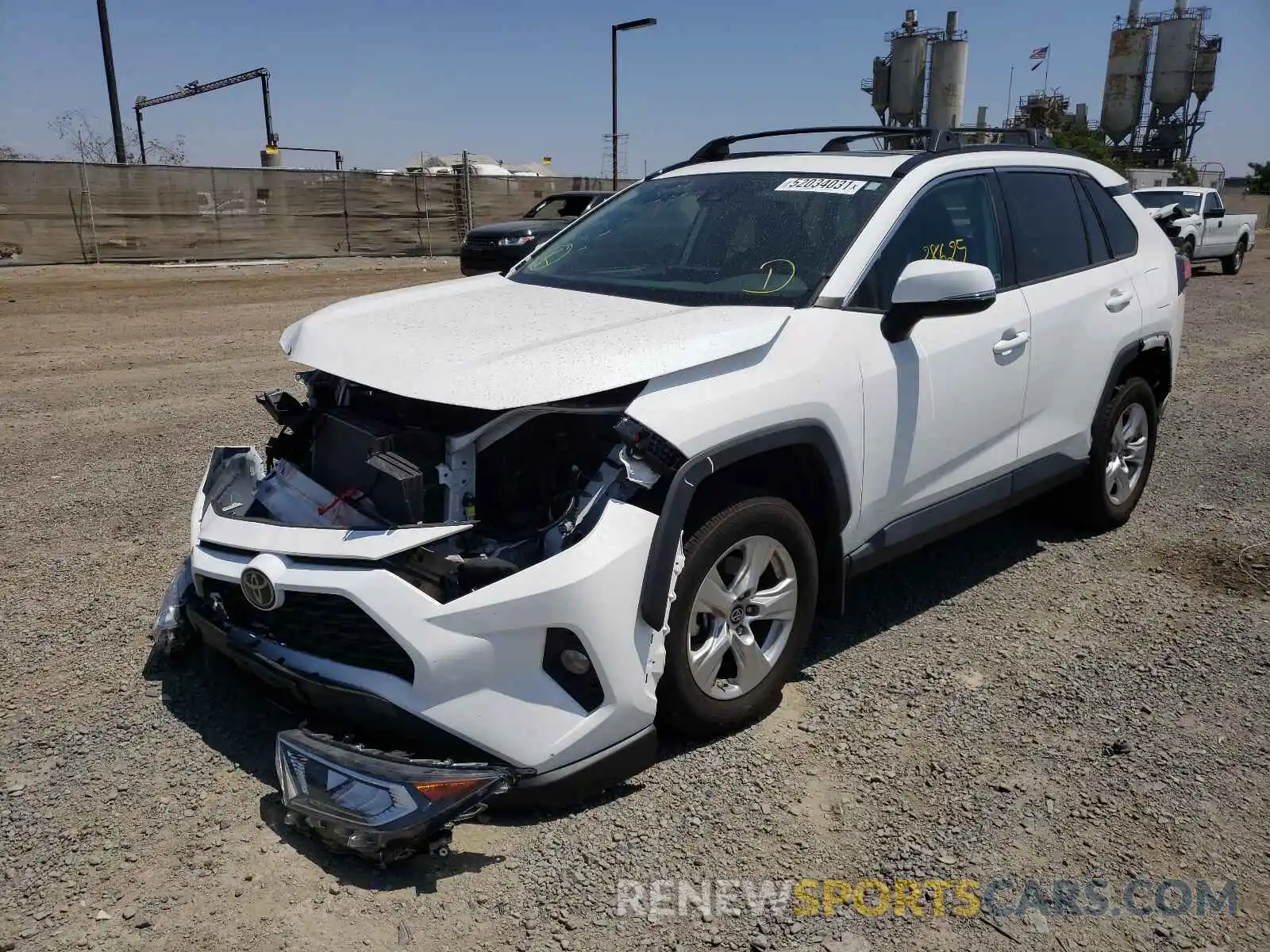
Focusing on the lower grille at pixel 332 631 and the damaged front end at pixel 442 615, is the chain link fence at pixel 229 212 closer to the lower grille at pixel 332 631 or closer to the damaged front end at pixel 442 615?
the damaged front end at pixel 442 615

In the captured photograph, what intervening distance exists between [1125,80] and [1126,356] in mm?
74404

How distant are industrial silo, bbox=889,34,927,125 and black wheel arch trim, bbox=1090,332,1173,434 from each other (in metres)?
65.3

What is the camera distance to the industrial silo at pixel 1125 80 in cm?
6700

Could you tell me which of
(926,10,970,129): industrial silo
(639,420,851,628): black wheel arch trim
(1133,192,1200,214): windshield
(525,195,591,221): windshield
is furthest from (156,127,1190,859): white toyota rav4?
(926,10,970,129): industrial silo

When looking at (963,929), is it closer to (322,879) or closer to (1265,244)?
(322,879)

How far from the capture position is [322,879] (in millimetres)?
2709

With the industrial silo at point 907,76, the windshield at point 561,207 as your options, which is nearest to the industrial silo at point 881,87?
the industrial silo at point 907,76

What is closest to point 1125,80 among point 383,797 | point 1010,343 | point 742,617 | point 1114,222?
point 1114,222

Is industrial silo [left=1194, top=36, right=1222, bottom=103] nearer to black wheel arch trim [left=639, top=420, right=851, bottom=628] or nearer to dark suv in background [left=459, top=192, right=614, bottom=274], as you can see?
dark suv in background [left=459, top=192, right=614, bottom=274]

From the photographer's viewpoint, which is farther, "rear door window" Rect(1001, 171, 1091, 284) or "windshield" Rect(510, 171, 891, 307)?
"rear door window" Rect(1001, 171, 1091, 284)

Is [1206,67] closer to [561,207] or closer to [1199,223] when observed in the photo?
[1199,223]

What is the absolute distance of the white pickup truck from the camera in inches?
750

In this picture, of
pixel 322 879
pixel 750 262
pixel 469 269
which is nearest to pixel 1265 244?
pixel 469 269

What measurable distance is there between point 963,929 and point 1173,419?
6.63 meters
